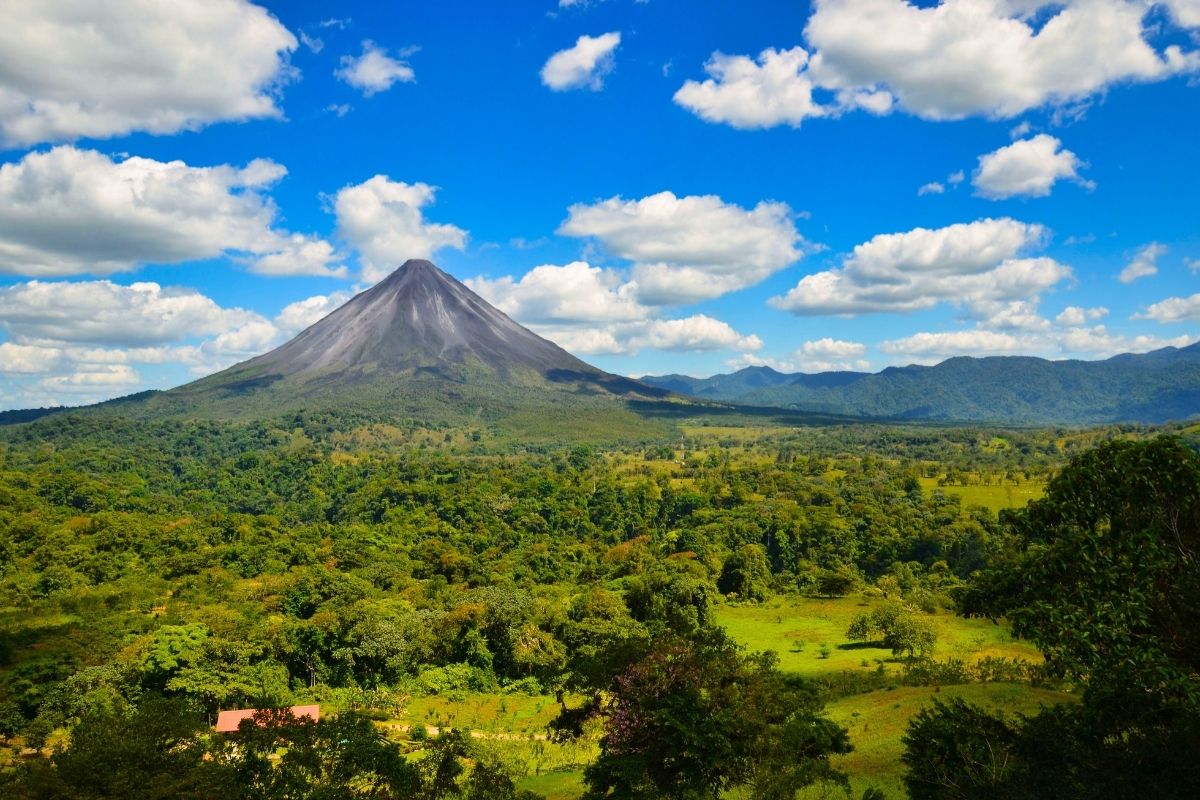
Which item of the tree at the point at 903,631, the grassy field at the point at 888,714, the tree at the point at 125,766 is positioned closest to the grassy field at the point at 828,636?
the tree at the point at 903,631

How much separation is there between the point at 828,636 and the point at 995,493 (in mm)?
68433

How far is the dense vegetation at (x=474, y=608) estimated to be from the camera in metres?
15.6

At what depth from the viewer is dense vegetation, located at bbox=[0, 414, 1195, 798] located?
1558 centimetres

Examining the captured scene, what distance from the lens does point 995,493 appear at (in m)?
106

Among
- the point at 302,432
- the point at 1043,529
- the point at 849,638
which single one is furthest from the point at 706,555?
the point at 302,432

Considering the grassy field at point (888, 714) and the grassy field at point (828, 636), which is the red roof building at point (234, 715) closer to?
the grassy field at point (888, 714)

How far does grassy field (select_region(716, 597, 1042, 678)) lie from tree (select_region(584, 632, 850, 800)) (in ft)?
81.3

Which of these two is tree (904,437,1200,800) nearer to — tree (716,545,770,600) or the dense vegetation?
the dense vegetation

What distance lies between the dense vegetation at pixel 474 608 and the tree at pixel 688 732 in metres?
0.07

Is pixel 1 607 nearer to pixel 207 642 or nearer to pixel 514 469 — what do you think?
pixel 207 642

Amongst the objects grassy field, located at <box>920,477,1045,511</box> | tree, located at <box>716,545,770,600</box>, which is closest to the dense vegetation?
tree, located at <box>716,545,770,600</box>

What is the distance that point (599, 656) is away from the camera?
19172mm

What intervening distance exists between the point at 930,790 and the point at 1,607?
2272 inches

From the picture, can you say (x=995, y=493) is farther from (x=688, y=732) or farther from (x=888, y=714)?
(x=688, y=732)
